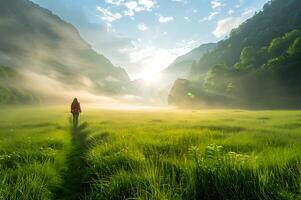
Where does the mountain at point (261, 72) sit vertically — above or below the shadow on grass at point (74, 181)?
above

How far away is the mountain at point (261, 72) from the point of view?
78.6m

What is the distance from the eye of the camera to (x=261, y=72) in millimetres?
86375

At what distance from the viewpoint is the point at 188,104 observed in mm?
118688

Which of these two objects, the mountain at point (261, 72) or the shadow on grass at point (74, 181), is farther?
the mountain at point (261, 72)

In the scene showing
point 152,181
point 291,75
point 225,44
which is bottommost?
point 152,181

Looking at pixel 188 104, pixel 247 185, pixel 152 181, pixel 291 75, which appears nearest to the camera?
pixel 247 185

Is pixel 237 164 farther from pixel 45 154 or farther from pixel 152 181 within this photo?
pixel 45 154

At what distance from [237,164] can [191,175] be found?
1073 mm

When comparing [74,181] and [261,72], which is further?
[261,72]

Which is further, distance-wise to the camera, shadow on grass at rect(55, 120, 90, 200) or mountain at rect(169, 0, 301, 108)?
mountain at rect(169, 0, 301, 108)

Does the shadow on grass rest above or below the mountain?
below

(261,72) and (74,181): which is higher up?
(261,72)

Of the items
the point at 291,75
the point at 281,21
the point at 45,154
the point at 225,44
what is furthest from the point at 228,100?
the point at 225,44

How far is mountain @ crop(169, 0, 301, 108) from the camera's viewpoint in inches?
3093
